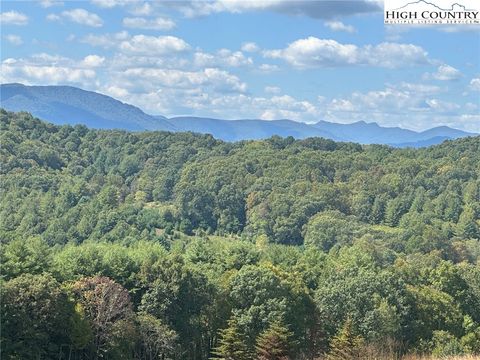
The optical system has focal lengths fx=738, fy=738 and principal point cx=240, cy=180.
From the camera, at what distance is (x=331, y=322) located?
39.5m

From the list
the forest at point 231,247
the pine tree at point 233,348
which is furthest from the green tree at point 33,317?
the pine tree at point 233,348

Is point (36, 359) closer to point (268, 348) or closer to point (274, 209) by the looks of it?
point (268, 348)

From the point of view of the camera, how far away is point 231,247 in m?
47.1

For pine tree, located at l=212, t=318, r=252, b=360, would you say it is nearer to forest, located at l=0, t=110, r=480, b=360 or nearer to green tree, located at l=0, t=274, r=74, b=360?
forest, located at l=0, t=110, r=480, b=360

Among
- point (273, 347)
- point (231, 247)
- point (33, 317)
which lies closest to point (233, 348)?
point (273, 347)

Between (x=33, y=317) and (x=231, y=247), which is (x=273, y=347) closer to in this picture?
(x=33, y=317)

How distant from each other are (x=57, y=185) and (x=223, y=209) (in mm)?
29380

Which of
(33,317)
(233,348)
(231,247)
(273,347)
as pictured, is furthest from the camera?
(231,247)

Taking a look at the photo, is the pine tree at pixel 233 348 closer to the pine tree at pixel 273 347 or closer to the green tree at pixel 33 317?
the pine tree at pixel 273 347

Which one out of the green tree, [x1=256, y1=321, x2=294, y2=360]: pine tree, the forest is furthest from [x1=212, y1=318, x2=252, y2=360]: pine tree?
the green tree

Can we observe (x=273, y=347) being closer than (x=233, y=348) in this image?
Yes

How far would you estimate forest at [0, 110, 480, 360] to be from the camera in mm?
A: 32156

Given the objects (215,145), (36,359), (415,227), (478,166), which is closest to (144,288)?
(36,359)

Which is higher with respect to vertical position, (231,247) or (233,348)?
(231,247)
